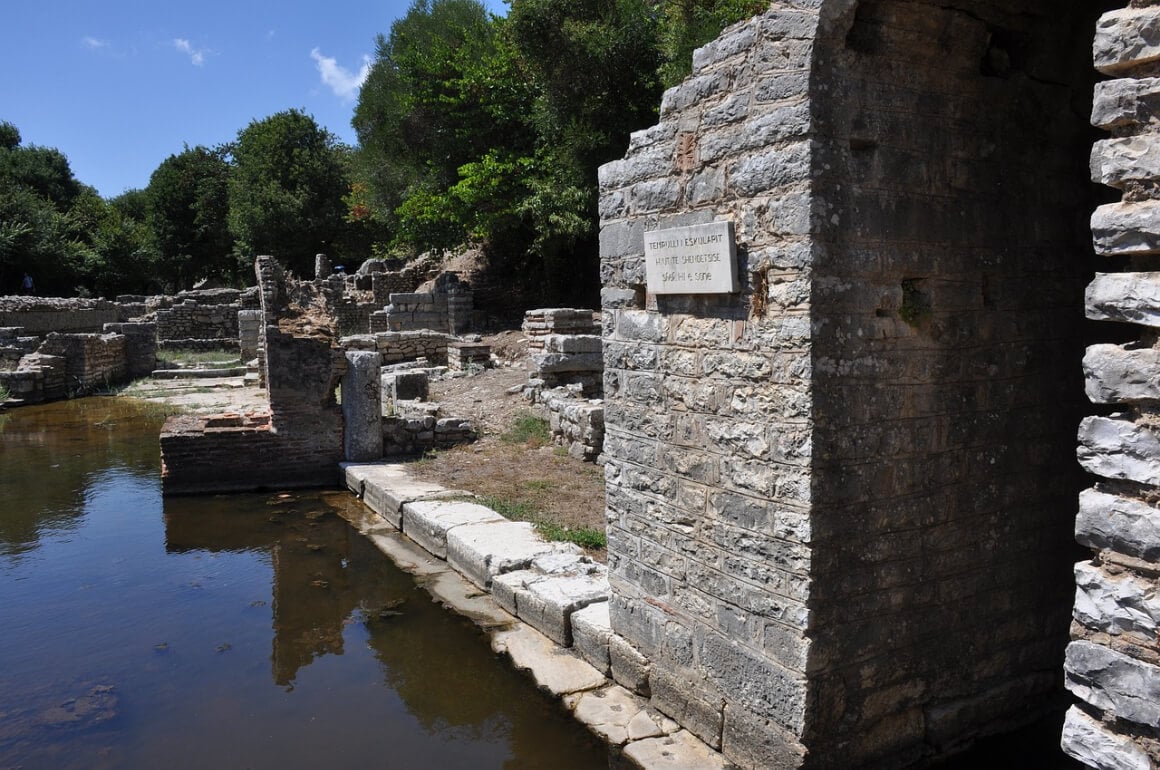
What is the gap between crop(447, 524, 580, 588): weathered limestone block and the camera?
6.25 metres

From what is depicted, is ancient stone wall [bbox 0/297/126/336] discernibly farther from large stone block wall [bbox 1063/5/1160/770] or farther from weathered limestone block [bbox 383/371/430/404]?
large stone block wall [bbox 1063/5/1160/770]

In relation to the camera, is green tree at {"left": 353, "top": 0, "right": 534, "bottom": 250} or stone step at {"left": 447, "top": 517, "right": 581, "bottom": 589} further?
green tree at {"left": 353, "top": 0, "right": 534, "bottom": 250}

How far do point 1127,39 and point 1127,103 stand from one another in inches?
6.6

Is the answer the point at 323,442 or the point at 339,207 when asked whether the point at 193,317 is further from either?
the point at 323,442

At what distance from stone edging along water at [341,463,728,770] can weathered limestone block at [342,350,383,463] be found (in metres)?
1.01

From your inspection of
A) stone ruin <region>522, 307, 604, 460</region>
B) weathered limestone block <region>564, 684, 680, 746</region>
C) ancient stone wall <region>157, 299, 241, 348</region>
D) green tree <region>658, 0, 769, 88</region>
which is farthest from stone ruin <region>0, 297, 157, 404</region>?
weathered limestone block <region>564, 684, 680, 746</region>

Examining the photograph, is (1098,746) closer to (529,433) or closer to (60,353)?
(529,433)

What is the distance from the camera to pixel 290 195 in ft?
111

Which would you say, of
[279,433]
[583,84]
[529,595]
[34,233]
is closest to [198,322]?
[34,233]

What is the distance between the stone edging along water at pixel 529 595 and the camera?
4.28 m

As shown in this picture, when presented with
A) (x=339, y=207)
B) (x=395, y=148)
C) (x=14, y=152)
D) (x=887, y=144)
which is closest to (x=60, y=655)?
(x=887, y=144)

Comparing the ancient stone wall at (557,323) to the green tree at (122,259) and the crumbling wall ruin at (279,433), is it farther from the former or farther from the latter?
the green tree at (122,259)

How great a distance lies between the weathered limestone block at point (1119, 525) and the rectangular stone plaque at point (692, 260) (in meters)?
1.63

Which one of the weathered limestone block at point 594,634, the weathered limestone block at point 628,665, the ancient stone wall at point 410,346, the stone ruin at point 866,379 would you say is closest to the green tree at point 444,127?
the ancient stone wall at point 410,346
